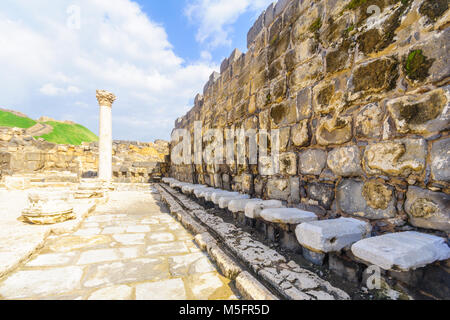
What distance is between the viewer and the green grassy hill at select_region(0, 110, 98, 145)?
22578mm

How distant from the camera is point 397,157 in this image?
1.29 metres

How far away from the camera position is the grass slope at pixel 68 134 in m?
22.7

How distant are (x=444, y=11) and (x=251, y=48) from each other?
96.3 inches

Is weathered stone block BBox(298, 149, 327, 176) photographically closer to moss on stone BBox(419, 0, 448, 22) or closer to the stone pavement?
moss on stone BBox(419, 0, 448, 22)

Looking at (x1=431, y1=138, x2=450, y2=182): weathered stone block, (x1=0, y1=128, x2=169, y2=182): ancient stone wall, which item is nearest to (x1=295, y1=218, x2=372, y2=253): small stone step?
(x1=431, y1=138, x2=450, y2=182): weathered stone block

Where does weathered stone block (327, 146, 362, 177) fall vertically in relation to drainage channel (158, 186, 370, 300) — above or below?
above

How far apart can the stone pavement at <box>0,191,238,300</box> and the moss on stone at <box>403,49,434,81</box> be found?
1.82 m

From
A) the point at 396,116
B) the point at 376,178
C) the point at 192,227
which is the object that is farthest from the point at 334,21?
the point at 192,227

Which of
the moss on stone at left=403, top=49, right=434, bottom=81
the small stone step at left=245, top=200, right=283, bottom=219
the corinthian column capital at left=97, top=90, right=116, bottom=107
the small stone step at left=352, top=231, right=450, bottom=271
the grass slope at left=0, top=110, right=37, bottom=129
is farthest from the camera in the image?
the grass slope at left=0, top=110, right=37, bottom=129

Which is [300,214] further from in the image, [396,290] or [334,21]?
[334,21]

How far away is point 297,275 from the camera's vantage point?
1.41 m

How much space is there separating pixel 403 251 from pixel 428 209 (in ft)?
1.30

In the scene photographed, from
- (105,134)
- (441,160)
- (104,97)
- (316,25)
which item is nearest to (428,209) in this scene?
(441,160)

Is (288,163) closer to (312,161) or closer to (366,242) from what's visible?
(312,161)
